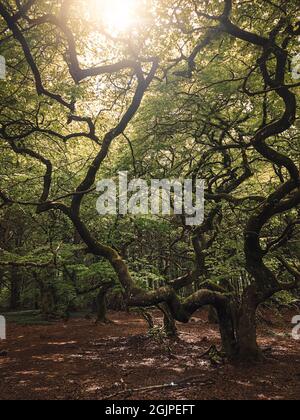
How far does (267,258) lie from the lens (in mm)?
13156

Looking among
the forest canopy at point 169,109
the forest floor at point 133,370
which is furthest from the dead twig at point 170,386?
the forest canopy at point 169,109

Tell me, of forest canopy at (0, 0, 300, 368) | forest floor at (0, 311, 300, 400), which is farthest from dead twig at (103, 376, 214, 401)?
forest canopy at (0, 0, 300, 368)

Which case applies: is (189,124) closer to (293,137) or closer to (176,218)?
(293,137)

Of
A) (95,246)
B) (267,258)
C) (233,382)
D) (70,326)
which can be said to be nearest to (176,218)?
(267,258)

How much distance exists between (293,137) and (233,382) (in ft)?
27.7

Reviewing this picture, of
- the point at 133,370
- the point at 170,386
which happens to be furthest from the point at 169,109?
the point at 133,370

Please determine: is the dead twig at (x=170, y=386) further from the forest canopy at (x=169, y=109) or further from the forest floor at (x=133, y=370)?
the forest canopy at (x=169, y=109)

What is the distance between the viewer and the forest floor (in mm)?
9672

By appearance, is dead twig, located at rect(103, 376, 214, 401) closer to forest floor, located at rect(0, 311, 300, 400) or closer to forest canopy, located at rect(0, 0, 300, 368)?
→ forest floor, located at rect(0, 311, 300, 400)

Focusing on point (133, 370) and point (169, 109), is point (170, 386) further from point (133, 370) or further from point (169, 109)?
point (169, 109)

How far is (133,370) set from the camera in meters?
12.4

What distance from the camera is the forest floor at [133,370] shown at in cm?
967

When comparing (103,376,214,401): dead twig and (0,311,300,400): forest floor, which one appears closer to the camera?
(103,376,214,401): dead twig

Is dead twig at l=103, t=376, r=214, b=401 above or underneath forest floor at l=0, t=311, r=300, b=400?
above
